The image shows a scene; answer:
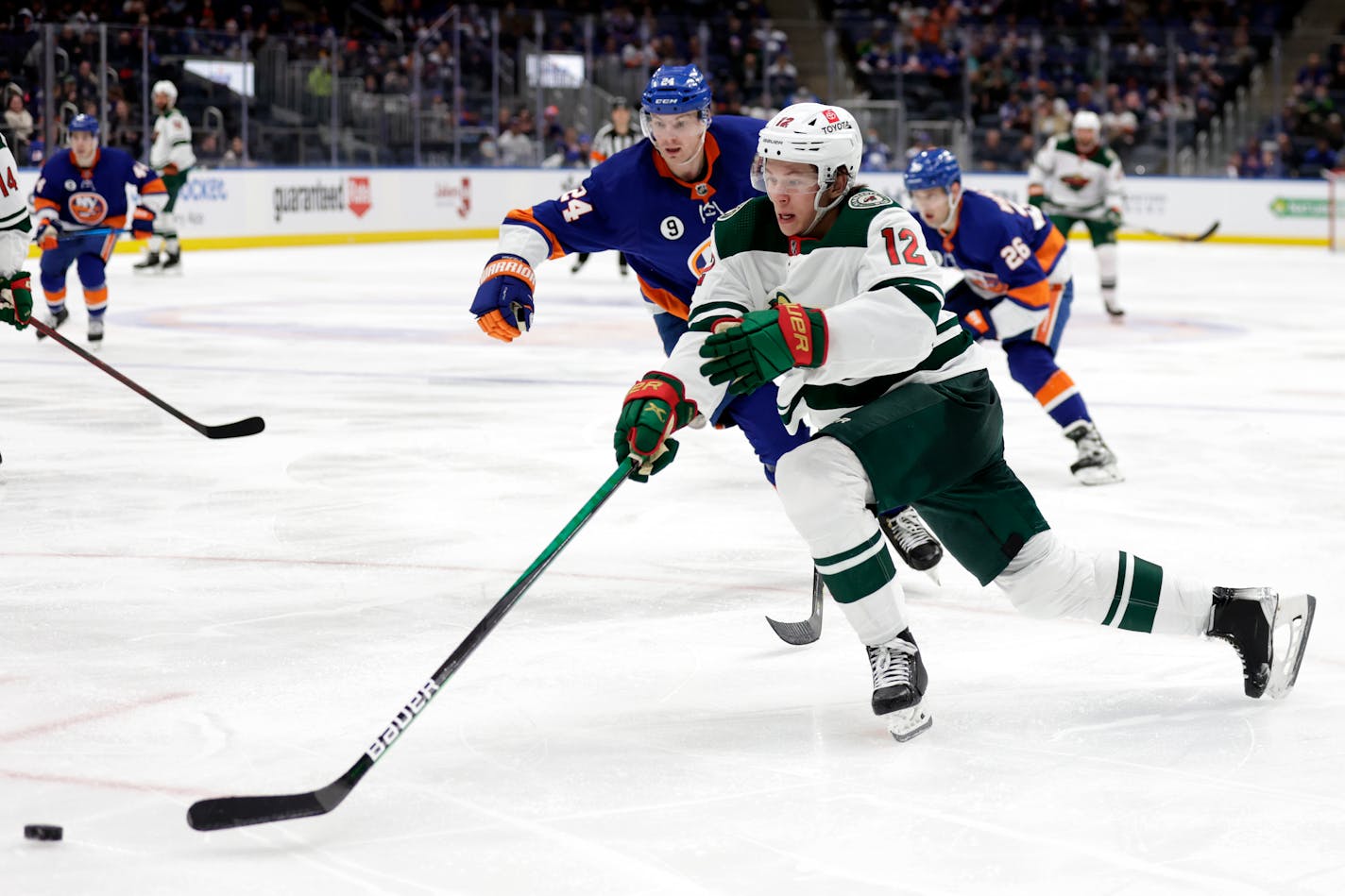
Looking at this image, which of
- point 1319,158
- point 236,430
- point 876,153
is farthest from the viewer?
point 876,153

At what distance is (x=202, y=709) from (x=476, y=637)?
0.60 m

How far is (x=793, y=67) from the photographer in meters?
19.5

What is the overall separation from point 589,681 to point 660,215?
1.13 metres

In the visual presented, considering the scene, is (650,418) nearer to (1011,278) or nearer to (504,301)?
(504,301)

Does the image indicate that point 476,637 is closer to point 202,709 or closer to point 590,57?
point 202,709

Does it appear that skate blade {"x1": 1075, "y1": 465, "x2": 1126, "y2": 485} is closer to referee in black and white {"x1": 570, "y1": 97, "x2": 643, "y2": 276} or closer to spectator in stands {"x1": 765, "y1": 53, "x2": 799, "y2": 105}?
referee in black and white {"x1": 570, "y1": 97, "x2": 643, "y2": 276}

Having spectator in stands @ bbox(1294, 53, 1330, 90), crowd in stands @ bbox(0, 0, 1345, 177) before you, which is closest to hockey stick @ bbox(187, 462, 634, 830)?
crowd in stands @ bbox(0, 0, 1345, 177)

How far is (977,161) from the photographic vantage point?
712 inches

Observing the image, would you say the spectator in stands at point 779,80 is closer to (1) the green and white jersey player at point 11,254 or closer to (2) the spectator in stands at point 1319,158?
(2) the spectator in stands at point 1319,158

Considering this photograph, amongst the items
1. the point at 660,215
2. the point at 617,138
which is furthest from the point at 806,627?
the point at 617,138

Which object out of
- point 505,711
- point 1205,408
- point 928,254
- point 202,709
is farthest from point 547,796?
point 1205,408

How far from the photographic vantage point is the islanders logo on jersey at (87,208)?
8.62 meters

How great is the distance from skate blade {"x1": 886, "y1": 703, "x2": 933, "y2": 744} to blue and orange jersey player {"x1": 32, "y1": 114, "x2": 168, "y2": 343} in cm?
644

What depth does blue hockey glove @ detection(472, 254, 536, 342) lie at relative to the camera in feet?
11.6
